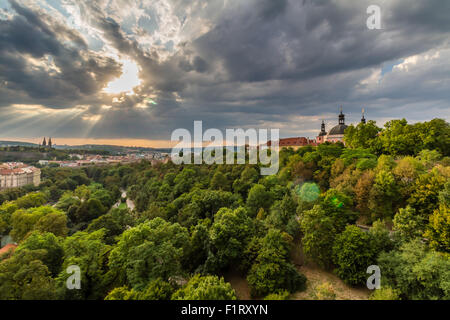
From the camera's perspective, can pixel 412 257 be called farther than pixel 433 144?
No

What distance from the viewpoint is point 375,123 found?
98.4 feet

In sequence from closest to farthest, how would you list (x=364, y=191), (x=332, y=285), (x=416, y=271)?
(x=416, y=271)
(x=332, y=285)
(x=364, y=191)

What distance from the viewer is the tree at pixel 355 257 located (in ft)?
39.9

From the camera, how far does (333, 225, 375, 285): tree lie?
479 inches

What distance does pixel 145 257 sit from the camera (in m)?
11.8

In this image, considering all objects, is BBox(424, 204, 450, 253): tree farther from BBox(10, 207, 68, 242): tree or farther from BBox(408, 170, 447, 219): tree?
BBox(10, 207, 68, 242): tree

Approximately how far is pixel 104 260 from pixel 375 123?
4146 centimetres

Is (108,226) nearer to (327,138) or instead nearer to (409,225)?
(409,225)

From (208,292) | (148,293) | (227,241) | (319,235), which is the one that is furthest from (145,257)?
(319,235)

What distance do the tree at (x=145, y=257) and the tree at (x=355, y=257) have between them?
11.7m

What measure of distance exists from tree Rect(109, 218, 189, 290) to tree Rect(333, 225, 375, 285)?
11.7 m

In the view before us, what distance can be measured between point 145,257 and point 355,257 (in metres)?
14.3
